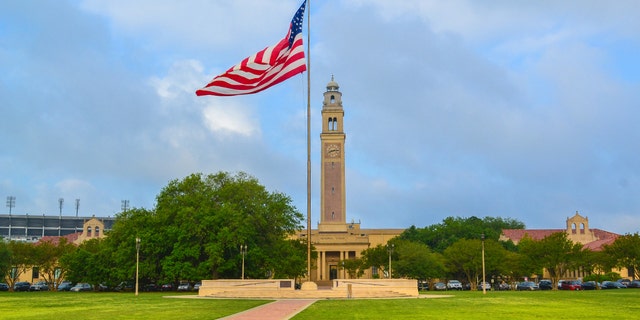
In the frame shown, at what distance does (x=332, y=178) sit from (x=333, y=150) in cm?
544

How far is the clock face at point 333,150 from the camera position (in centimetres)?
12419

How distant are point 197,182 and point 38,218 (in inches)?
5573

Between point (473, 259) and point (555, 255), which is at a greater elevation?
point (555, 255)

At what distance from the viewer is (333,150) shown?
12419 centimetres

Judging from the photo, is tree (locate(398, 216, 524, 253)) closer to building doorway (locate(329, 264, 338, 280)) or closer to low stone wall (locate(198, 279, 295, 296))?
building doorway (locate(329, 264, 338, 280))

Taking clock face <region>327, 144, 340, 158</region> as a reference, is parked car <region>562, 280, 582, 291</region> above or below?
below

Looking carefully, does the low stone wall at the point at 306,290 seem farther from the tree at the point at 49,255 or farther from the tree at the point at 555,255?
the tree at the point at 49,255

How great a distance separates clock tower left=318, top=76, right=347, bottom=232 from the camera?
4798 inches

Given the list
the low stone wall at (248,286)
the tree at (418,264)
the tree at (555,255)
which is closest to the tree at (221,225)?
the low stone wall at (248,286)

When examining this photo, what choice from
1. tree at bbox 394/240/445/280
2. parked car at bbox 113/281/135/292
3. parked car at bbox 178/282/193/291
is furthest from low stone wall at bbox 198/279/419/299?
tree at bbox 394/240/445/280

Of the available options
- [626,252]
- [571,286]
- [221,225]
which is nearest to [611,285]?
[626,252]

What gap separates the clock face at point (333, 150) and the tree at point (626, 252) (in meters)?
57.6

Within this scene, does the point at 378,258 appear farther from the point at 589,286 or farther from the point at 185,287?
the point at 589,286

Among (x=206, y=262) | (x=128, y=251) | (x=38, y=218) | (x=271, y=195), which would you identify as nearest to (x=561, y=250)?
(x=271, y=195)
